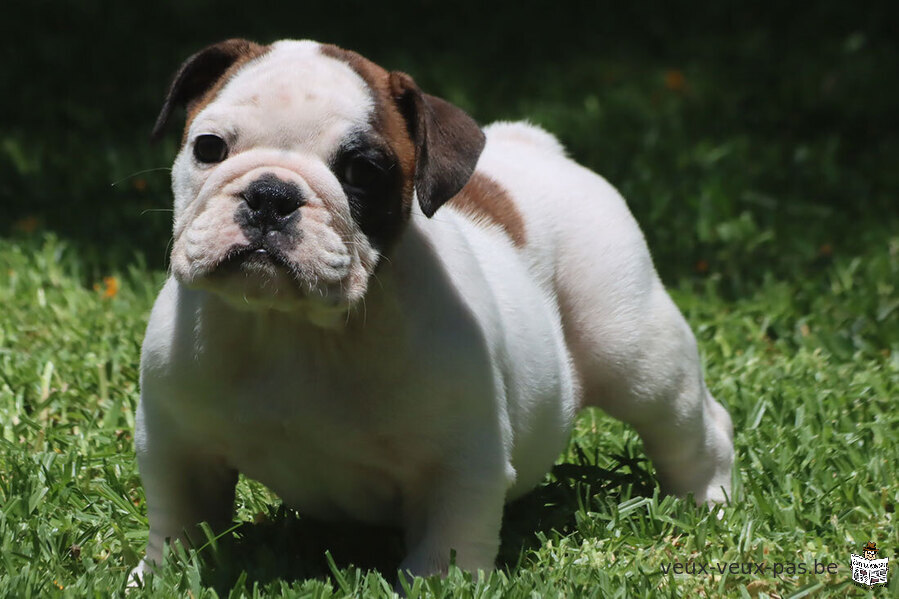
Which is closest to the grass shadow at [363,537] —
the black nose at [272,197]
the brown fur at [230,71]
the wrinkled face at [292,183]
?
the wrinkled face at [292,183]

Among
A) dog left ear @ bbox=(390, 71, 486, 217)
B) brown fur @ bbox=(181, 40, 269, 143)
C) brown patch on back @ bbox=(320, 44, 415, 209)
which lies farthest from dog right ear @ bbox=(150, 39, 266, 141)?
dog left ear @ bbox=(390, 71, 486, 217)

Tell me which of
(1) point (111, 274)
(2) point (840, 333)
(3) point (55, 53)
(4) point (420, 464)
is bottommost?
(3) point (55, 53)

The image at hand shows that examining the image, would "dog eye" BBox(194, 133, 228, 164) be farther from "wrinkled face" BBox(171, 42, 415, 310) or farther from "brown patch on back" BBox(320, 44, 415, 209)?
"brown patch on back" BBox(320, 44, 415, 209)

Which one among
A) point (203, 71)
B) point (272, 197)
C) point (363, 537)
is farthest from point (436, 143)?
point (363, 537)

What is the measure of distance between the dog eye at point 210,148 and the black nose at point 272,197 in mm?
279

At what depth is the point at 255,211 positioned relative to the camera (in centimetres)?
376

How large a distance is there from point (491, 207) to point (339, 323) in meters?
1.16

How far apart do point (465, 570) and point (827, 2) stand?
430 inches

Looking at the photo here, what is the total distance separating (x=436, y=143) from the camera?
13.4 feet

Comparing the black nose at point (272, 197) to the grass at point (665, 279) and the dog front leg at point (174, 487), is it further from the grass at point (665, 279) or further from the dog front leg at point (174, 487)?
the grass at point (665, 279)

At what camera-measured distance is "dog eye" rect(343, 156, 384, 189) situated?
3971 millimetres

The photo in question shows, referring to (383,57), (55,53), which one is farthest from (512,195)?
(55,53)

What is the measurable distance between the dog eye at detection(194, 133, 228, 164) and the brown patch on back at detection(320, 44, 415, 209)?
0.46m

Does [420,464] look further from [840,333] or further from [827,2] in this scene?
[827,2]
